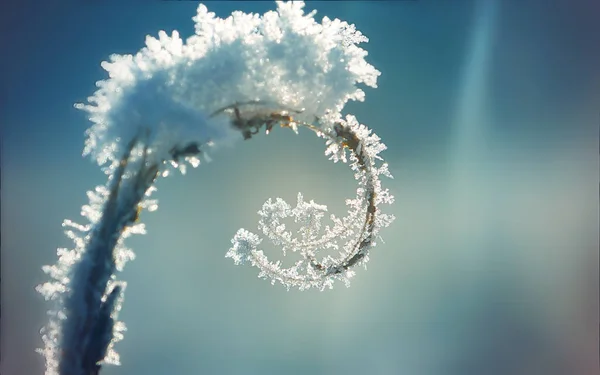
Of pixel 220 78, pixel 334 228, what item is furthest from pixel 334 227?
pixel 220 78

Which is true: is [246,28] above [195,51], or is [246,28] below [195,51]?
above

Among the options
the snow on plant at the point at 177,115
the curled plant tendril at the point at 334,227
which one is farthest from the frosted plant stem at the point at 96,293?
the curled plant tendril at the point at 334,227

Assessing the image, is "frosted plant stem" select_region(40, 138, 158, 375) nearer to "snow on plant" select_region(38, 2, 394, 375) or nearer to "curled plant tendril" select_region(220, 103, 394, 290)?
"snow on plant" select_region(38, 2, 394, 375)

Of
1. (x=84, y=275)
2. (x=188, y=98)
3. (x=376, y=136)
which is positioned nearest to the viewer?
(x=84, y=275)

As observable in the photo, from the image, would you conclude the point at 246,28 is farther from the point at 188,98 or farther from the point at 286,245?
the point at 286,245

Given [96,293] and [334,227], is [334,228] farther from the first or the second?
[96,293]

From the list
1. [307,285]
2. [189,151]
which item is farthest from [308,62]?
[307,285]
